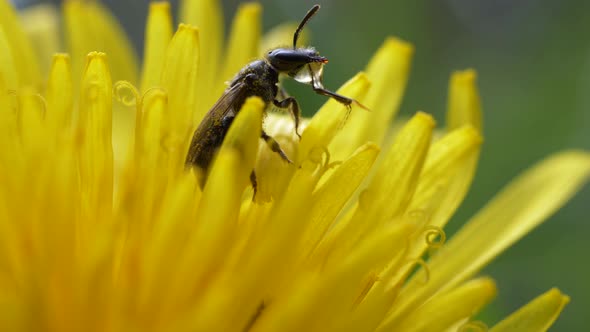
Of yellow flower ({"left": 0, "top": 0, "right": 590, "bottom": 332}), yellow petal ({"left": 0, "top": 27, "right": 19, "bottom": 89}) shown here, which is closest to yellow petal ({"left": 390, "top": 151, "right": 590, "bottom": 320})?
yellow flower ({"left": 0, "top": 0, "right": 590, "bottom": 332})

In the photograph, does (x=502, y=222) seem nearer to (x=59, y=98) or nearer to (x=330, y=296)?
(x=330, y=296)

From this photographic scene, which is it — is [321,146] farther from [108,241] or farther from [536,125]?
[536,125]

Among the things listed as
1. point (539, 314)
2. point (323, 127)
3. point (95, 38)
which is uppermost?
point (323, 127)

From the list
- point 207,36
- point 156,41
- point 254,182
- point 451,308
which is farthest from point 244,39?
point 451,308

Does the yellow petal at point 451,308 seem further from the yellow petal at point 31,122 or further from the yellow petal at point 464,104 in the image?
the yellow petal at point 31,122

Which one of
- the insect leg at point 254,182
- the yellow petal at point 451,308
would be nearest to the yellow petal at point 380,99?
the insect leg at point 254,182

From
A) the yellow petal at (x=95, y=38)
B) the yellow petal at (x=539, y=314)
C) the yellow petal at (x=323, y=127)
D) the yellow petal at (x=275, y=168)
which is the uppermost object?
the yellow petal at (x=323, y=127)
